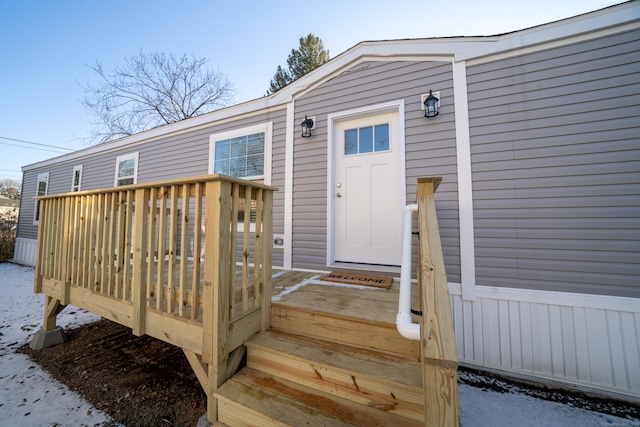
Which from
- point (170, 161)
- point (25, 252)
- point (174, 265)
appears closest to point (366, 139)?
point (174, 265)

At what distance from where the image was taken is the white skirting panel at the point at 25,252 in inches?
263

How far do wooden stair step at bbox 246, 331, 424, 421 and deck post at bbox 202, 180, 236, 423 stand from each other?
0.25 m

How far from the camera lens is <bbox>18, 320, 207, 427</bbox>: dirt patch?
5.39 feet

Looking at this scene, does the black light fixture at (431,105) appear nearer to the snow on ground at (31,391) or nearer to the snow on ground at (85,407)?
the snow on ground at (85,407)

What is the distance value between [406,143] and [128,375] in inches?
142

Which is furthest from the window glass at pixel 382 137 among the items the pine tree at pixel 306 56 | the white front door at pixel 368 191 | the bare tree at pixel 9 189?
the bare tree at pixel 9 189

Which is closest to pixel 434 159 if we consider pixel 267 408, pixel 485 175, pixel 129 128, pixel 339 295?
pixel 485 175

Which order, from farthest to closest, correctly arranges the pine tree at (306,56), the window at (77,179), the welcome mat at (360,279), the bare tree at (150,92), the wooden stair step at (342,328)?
the pine tree at (306,56) → the bare tree at (150,92) → the window at (77,179) → the welcome mat at (360,279) → the wooden stair step at (342,328)

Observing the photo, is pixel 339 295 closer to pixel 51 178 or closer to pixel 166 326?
pixel 166 326

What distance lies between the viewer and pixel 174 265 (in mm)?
1515

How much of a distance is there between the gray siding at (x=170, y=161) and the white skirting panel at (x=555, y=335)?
8.01ft

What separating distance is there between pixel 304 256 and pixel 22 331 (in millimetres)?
3584

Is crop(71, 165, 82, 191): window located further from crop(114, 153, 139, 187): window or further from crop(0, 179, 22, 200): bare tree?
crop(0, 179, 22, 200): bare tree

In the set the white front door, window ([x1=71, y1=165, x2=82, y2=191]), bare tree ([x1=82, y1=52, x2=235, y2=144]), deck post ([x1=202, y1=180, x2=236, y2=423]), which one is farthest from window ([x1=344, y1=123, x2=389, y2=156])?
bare tree ([x1=82, y1=52, x2=235, y2=144])
